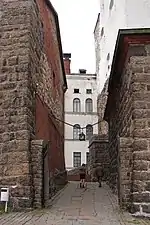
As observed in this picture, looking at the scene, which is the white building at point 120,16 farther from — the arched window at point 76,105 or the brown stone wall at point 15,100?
the brown stone wall at point 15,100

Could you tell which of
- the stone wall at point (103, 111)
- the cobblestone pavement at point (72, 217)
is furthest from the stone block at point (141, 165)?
the stone wall at point (103, 111)

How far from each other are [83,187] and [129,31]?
958 centimetres

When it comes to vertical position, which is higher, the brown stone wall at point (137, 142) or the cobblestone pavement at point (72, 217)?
the brown stone wall at point (137, 142)

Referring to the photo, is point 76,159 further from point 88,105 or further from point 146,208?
point 146,208

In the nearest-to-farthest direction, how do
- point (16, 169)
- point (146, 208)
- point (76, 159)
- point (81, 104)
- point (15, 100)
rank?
point (146, 208), point (16, 169), point (15, 100), point (76, 159), point (81, 104)

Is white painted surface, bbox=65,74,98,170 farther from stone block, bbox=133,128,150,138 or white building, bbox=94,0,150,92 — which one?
stone block, bbox=133,128,150,138

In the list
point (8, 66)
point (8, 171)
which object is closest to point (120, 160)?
point (8, 171)

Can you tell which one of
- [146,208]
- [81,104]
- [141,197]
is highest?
[81,104]

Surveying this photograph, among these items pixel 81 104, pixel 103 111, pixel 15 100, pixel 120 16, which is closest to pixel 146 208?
pixel 15 100

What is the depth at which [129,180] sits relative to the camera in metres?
8.23

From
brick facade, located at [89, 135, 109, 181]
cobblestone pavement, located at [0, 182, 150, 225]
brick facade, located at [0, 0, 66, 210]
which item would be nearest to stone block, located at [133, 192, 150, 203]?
cobblestone pavement, located at [0, 182, 150, 225]

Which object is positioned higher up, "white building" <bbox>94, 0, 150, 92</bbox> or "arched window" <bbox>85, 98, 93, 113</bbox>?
"white building" <bbox>94, 0, 150, 92</bbox>

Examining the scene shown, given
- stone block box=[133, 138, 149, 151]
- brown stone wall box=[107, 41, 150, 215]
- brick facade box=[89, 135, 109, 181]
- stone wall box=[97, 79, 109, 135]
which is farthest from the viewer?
stone wall box=[97, 79, 109, 135]

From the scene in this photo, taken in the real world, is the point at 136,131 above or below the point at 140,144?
above
